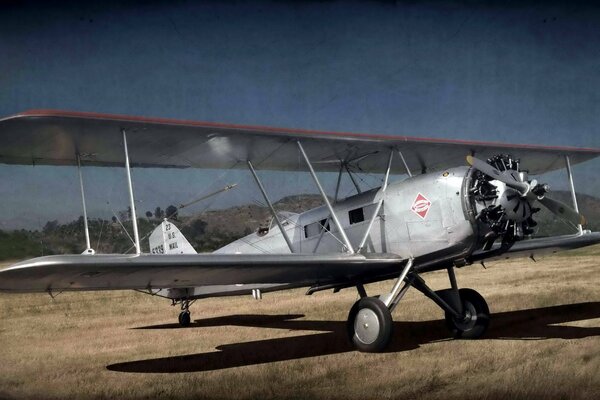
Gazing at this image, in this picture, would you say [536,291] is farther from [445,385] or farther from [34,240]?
[34,240]

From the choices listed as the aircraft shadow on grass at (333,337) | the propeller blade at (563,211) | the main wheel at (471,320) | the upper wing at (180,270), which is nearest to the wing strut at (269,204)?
the upper wing at (180,270)

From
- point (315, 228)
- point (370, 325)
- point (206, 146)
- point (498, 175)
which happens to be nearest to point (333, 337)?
point (315, 228)

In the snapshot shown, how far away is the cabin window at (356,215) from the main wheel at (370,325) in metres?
1.65

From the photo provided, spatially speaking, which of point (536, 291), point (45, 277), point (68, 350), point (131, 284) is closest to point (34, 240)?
point (68, 350)

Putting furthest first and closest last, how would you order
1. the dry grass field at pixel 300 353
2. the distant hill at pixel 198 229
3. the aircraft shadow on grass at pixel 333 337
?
Answer: the distant hill at pixel 198 229 → the aircraft shadow on grass at pixel 333 337 → the dry grass field at pixel 300 353

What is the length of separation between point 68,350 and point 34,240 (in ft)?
7.36

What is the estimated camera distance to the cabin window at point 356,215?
405 inches

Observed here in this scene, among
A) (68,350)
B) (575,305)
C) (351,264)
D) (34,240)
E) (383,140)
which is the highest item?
(383,140)

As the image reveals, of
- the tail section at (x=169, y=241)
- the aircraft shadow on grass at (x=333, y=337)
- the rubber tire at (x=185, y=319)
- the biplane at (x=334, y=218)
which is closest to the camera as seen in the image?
the biplane at (x=334, y=218)

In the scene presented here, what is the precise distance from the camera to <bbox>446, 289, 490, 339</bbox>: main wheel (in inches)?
394

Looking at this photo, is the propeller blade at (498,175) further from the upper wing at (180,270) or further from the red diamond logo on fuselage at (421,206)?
the upper wing at (180,270)

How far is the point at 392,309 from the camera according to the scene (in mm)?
9070

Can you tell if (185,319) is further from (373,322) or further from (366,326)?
(373,322)

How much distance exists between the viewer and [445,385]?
6.45 m
